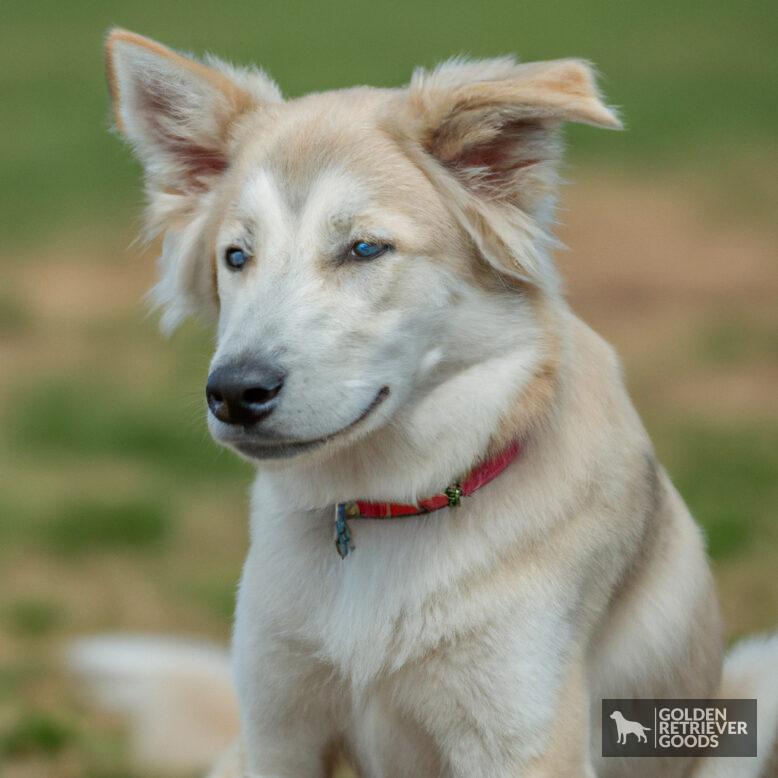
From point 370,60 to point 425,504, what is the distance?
1257cm

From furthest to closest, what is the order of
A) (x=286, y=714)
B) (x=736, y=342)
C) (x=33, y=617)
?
(x=736, y=342) → (x=33, y=617) → (x=286, y=714)

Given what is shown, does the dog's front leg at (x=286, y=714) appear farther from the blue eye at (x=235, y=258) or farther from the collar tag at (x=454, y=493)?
the blue eye at (x=235, y=258)

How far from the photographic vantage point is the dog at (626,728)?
342 cm

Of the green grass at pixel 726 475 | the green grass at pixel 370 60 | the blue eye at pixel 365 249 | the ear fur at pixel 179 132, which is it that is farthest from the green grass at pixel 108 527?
the green grass at pixel 370 60

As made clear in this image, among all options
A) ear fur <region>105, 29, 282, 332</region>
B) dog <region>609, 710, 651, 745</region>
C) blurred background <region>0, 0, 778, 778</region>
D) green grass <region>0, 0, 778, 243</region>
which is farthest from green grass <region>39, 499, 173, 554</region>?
green grass <region>0, 0, 778, 243</region>

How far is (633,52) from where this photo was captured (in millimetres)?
15836

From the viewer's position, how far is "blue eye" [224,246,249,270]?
324 centimetres

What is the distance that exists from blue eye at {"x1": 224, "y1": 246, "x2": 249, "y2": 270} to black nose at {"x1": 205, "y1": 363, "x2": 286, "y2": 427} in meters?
0.38

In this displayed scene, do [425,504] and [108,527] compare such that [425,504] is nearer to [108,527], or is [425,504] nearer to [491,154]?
[491,154]

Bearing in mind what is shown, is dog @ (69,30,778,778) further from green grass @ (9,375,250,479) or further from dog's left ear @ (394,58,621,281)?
green grass @ (9,375,250,479)

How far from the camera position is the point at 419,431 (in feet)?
10.7

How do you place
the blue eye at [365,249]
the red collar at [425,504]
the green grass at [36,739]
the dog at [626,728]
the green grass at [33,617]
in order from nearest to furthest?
the blue eye at [365,249], the red collar at [425,504], the dog at [626,728], the green grass at [36,739], the green grass at [33,617]

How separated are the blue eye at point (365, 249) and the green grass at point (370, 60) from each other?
7.36 meters

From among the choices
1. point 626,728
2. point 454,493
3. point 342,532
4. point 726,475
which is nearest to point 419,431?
point 454,493
